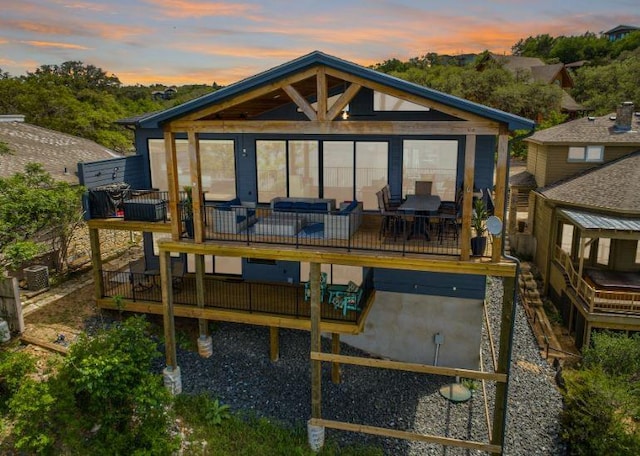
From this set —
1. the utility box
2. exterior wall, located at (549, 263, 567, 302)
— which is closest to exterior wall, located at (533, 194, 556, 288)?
exterior wall, located at (549, 263, 567, 302)

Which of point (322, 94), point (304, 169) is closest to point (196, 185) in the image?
point (322, 94)

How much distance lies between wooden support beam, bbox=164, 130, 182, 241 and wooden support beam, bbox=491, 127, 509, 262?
25.1 ft

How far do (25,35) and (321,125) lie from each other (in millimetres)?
31250

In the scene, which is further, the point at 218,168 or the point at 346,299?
the point at 218,168

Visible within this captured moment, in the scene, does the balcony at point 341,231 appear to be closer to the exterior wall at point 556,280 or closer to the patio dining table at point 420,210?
the patio dining table at point 420,210

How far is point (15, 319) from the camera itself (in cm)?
1410

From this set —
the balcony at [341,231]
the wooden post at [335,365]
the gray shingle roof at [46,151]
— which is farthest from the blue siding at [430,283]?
the gray shingle roof at [46,151]

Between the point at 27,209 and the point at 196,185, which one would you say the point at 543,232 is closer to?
the point at 196,185

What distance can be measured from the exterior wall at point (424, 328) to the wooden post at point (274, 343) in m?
2.91

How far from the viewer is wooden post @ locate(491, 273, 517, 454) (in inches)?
407

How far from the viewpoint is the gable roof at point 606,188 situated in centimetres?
1766

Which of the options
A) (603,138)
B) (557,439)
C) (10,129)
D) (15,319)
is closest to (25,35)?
(10,129)

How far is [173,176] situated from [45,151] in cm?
1931

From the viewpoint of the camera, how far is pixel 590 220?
56.7ft
